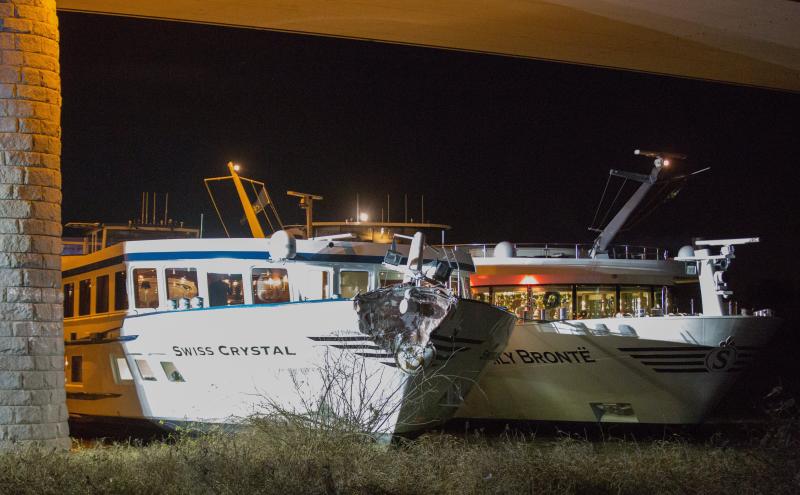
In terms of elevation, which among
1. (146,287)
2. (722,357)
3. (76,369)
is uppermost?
(146,287)

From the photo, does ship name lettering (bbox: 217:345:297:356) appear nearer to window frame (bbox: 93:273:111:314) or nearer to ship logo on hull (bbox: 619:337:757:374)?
window frame (bbox: 93:273:111:314)

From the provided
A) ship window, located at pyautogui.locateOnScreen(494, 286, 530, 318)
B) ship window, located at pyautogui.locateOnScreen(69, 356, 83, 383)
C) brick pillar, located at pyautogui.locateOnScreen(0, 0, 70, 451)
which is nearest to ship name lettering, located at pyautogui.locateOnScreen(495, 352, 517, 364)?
ship window, located at pyautogui.locateOnScreen(494, 286, 530, 318)

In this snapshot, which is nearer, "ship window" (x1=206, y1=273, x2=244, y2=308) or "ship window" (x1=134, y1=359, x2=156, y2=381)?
"ship window" (x1=206, y1=273, x2=244, y2=308)

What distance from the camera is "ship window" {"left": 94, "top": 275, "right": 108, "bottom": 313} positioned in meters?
16.4

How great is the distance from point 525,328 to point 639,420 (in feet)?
8.28

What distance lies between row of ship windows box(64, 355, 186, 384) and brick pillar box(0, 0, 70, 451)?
7.87 feet

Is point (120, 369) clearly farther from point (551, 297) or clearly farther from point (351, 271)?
point (551, 297)

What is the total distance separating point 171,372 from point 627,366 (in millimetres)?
7361

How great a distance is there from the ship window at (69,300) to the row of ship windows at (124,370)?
907 millimetres

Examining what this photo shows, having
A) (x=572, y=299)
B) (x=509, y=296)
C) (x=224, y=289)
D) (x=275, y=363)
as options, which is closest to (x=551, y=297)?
(x=572, y=299)

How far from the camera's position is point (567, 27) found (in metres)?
13.8

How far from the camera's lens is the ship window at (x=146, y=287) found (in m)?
15.4

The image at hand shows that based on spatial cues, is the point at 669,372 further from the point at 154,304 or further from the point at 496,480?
Answer: the point at 154,304

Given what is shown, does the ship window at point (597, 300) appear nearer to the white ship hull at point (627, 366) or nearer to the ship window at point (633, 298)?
the ship window at point (633, 298)
